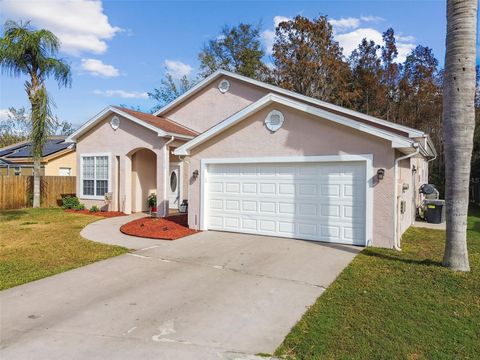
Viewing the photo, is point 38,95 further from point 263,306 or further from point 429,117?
point 429,117

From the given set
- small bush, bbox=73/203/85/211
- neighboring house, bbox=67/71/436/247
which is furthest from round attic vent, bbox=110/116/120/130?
small bush, bbox=73/203/85/211

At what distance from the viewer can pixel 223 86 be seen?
1605 cm

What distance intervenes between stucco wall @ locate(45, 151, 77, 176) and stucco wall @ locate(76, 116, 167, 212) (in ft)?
31.7

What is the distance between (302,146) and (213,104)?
7.89 meters

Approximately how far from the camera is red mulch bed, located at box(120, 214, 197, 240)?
33.2 feet

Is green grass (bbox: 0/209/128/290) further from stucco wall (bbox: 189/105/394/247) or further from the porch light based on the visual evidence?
the porch light

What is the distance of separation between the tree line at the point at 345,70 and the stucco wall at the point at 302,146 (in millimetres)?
17727

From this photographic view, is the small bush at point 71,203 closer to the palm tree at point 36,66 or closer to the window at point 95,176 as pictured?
the window at point 95,176

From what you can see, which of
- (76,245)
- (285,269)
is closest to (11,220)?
(76,245)

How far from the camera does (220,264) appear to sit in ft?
24.1

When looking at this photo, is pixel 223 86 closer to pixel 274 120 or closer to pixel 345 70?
pixel 274 120

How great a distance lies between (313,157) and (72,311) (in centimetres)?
679

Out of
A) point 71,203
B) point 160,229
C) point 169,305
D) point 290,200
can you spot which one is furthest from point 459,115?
point 71,203

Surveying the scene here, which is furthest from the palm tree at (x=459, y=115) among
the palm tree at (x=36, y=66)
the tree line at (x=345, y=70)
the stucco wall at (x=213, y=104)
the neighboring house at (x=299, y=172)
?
the tree line at (x=345, y=70)
